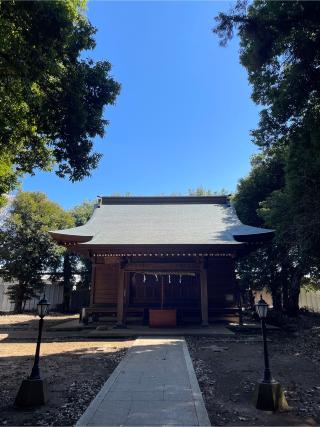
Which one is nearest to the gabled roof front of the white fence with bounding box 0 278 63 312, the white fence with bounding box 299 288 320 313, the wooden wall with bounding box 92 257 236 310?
the wooden wall with bounding box 92 257 236 310

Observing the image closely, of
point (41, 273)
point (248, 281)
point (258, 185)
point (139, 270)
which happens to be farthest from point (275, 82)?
point (41, 273)

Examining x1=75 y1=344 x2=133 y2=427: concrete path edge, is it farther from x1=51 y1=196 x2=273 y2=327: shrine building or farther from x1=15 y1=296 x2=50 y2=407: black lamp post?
x1=51 y1=196 x2=273 y2=327: shrine building

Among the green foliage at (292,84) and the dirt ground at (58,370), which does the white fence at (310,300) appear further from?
the dirt ground at (58,370)

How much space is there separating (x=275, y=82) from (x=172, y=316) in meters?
9.72

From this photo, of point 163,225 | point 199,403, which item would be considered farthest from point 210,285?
point 199,403

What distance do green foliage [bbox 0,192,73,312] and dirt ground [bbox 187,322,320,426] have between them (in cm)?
1464

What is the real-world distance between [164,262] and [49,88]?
30.3 ft

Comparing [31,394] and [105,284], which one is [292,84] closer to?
[31,394]

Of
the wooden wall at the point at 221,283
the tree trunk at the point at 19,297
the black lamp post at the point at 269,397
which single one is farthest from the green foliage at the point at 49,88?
the tree trunk at the point at 19,297

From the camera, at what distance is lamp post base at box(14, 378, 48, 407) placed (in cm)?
477

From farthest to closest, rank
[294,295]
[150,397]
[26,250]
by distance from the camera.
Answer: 1. [26,250]
2. [294,295]
3. [150,397]

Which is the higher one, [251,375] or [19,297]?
[19,297]

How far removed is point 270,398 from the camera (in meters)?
4.68

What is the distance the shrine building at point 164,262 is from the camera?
43.1 ft
